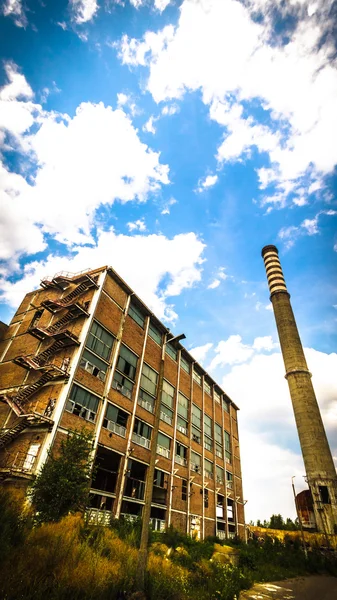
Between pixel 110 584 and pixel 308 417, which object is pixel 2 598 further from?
pixel 308 417

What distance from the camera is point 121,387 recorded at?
22.4 m

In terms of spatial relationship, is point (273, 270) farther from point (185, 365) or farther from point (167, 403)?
point (167, 403)

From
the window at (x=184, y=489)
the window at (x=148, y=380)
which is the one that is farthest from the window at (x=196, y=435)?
the window at (x=148, y=380)

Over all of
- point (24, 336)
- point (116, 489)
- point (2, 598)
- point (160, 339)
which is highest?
point (160, 339)

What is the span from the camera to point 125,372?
23422 millimetres

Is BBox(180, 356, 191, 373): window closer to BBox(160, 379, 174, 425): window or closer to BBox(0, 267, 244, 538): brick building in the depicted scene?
BBox(0, 267, 244, 538): brick building

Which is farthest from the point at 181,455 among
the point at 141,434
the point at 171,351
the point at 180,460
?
the point at 171,351

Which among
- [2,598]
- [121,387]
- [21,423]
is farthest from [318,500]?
[2,598]

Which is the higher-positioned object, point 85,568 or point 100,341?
point 100,341

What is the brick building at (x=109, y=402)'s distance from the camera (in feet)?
57.1

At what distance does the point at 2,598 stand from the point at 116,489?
15.8 metres

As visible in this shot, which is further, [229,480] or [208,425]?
[229,480]

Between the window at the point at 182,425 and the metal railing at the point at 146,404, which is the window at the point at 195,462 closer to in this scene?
the window at the point at 182,425

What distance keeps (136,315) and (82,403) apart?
10.4 m
